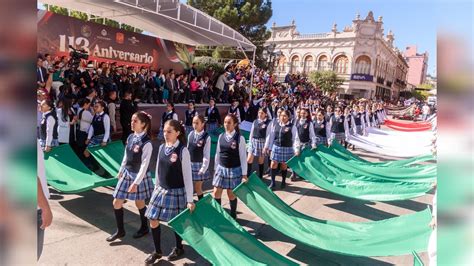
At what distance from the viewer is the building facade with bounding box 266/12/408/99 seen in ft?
160

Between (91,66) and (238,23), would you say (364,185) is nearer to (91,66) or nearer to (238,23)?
(91,66)

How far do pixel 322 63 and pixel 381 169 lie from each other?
47.6m

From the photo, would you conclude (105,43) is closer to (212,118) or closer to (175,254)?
(212,118)

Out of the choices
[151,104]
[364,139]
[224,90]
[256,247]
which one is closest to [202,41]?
[224,90]

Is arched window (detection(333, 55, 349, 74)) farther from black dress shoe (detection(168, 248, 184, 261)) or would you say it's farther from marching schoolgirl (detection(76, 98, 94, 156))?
black dress shoe (detection(168, 248, 184, 261))

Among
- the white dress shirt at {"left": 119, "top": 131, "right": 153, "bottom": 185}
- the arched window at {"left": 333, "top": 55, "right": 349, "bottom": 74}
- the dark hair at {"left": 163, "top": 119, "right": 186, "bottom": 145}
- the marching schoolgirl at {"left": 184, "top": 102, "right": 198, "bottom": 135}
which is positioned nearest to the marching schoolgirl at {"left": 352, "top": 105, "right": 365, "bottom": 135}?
the marching schoolgirl at {"left": 184, "top": 102, "right": 198, "bottom": 135}

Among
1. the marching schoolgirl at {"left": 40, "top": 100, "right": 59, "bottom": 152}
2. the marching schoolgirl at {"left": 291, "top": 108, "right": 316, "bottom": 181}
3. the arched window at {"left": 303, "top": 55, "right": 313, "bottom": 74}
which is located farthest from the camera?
the arched window at {"left": 303, "top": 55, "right": 313, "bottom": 74}

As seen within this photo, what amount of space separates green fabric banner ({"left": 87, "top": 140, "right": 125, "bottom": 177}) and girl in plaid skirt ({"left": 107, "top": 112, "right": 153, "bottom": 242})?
Answer: 180cm

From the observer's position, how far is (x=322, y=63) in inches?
2069

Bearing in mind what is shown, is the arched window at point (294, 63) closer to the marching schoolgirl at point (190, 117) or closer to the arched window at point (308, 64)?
the arched window at point (308, 64)

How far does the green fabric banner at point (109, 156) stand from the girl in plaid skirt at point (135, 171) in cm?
180

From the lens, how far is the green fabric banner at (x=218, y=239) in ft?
11.2

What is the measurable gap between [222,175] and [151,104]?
7.56 m

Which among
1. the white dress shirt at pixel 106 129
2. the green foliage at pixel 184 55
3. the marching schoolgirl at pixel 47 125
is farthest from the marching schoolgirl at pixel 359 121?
the marching schoolgirl at pixel 47 125
